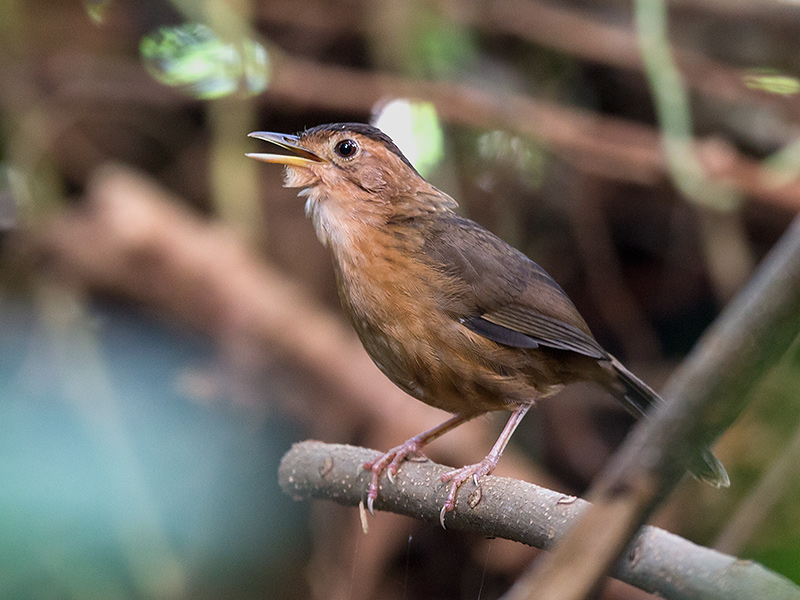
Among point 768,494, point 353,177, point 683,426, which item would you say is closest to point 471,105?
point 353,177

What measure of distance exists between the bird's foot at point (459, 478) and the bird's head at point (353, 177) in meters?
0.93

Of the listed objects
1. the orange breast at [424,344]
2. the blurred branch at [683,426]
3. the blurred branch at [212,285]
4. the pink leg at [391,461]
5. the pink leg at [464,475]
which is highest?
the blurred branch at [683,426]

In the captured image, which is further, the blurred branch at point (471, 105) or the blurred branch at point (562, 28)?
the blurred branch at point (562, 28)

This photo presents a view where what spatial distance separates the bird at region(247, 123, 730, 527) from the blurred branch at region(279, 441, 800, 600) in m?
0.10

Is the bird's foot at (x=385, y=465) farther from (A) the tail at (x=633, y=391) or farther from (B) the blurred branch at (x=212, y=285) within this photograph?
(B) the blurred branch at (x=212, y=285)

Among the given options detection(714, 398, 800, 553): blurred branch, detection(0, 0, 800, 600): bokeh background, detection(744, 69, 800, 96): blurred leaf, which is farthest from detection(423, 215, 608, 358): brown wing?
detection(744, 69, 800, 96): blurred leaf

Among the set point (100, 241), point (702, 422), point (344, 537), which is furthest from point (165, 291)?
point (702, 422)

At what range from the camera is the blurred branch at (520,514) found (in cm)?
135

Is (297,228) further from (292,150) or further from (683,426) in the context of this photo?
(683,426)

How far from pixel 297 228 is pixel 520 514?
3.90 metres

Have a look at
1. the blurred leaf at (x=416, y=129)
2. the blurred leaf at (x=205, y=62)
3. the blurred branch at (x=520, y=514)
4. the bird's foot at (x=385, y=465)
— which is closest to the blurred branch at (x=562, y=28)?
the blurred leaf at (x=205, y=62)

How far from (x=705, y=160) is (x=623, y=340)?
1.15 meters

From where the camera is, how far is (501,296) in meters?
2.80

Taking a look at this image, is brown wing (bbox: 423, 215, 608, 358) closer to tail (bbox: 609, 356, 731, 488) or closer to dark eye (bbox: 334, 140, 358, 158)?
tail (bbox: 609, 356, 731, 488)
